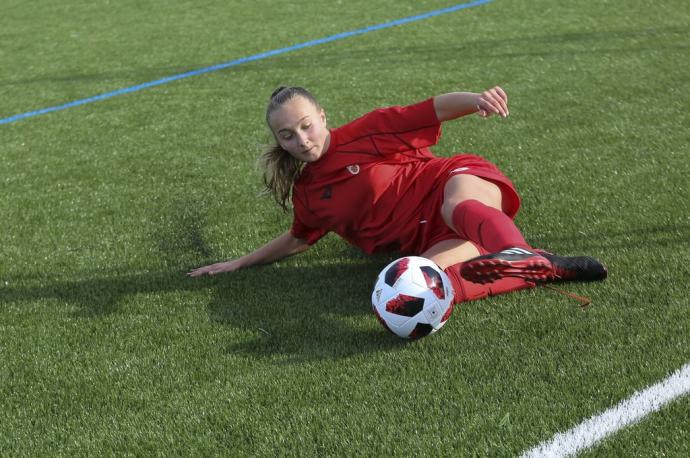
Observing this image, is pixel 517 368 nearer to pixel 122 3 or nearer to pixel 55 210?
pixel 55 210

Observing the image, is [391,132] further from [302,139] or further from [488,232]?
[488,232]

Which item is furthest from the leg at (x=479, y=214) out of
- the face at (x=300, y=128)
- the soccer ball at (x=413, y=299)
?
the face at (x=300, y=128)

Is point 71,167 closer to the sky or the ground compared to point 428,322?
closer to the ground

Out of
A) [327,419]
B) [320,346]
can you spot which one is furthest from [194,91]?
[327,419]

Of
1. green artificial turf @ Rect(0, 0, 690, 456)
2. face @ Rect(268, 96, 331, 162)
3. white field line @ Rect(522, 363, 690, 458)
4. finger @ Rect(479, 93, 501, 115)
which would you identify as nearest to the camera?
white field line @ Rect(522, 363, 690, 458)

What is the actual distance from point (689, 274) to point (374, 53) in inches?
206

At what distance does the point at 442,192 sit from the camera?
11.5ft

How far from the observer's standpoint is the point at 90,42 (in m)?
9.50

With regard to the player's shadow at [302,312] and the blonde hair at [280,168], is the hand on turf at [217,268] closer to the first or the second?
the player's shadow at [302,312]

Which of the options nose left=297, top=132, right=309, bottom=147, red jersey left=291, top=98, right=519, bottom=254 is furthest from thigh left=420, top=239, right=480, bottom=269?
nose left=297, top=132, right=309, bottom=147

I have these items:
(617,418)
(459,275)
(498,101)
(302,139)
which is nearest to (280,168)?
(302,139)

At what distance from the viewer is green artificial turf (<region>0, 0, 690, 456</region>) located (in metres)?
2.58

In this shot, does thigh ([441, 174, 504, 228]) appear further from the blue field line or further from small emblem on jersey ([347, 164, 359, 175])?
the blue field line

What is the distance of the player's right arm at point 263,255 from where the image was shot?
3797 millimetres
